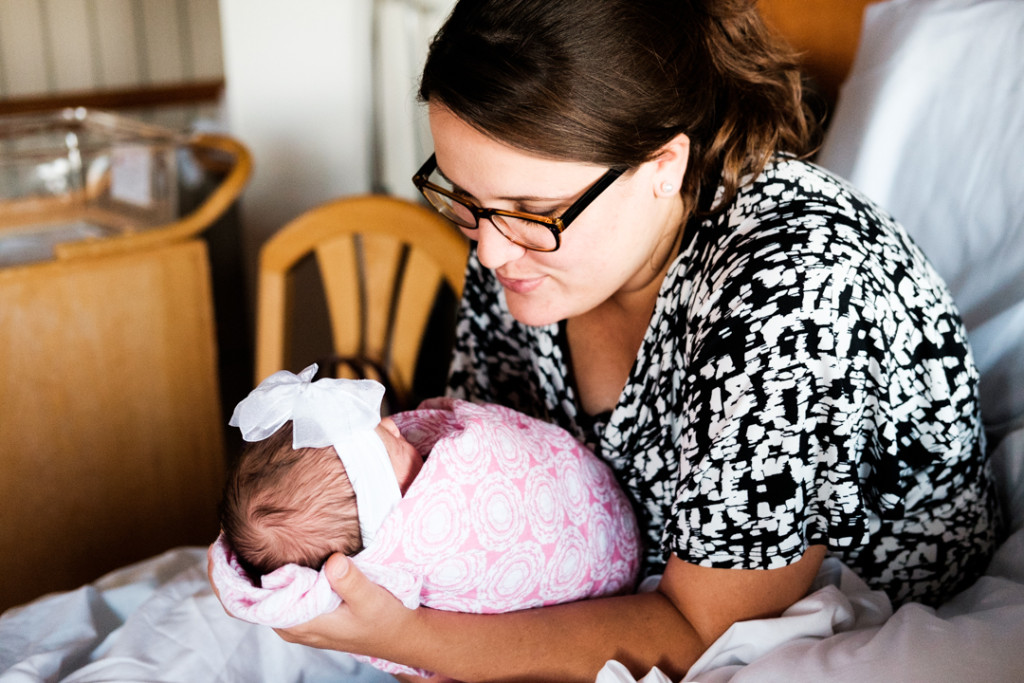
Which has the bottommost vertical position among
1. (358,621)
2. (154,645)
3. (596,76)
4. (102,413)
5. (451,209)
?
(102,413)

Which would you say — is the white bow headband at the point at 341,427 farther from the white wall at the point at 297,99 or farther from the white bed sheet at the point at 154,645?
the white wall at the point at 297,99

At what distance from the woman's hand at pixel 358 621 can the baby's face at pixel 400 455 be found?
11 cm

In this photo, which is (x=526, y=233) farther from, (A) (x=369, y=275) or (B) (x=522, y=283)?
(A) (x=369, y=275)

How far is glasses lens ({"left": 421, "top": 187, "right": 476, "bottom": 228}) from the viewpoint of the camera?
1009mm

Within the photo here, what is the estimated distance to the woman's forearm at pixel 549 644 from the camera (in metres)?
0.91

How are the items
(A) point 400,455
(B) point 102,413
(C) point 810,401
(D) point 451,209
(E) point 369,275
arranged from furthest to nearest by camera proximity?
1. (B) point 102,413
2. (E) point 369,275
3. (D) point 451,209
4. (A) point 400,455
5. (C) point 810,401

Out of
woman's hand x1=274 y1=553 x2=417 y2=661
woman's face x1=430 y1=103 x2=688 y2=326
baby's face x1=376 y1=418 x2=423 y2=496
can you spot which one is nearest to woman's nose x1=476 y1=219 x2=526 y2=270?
woman's face x1=430 y1=103 x2=688 y2=326

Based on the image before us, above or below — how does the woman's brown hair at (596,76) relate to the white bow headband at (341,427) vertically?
above

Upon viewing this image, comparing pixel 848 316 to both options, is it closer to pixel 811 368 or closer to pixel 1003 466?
pixel 811 368

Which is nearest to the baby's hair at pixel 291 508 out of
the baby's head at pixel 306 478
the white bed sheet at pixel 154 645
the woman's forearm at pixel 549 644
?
the baby's head at pixel 306 478

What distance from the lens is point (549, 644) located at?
94 cm

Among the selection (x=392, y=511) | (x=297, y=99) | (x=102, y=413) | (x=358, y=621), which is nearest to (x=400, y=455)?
(x=392, y=511)

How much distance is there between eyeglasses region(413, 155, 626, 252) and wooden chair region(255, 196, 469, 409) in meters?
0.54

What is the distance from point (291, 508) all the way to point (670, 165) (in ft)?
1.79
